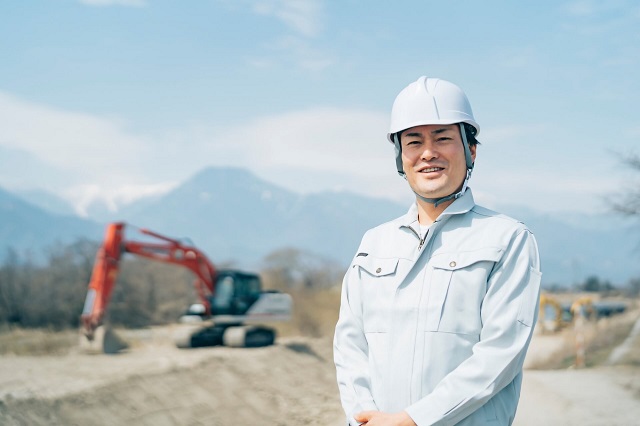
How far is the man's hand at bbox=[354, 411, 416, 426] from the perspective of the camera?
6.59 ft

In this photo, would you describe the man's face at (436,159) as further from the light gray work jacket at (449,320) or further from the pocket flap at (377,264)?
the pocket flap at (377,264)

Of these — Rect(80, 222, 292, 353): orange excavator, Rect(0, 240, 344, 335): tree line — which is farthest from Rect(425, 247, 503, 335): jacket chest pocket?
Rect(0, 240, 344, 335): tree line

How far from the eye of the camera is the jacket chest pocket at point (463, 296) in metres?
2.06

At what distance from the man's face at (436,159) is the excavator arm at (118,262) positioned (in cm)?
1130

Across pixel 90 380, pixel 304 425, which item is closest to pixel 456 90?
pixel 304 425

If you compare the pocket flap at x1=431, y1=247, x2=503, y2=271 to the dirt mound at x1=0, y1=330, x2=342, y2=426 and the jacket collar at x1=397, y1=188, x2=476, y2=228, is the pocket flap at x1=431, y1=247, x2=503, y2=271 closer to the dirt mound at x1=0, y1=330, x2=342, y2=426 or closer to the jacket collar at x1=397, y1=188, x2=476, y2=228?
the jacket collar at x1=397, y1=188, x2=476, y2=228

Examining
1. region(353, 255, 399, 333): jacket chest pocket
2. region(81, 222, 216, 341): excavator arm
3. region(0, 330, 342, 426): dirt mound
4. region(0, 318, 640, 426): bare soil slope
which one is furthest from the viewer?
region(81, 222, 216, 341): excavator arm

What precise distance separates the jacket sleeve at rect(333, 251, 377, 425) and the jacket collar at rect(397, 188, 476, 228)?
216mm

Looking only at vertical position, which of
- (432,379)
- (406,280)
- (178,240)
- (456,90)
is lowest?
(178,240)

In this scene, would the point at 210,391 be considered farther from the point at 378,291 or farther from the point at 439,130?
the point at 439,130

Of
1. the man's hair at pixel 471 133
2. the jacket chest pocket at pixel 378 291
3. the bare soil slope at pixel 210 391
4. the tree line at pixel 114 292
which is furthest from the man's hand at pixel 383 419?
the tree line at pixel 114 292

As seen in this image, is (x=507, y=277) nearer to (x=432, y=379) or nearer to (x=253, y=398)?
(x=432, y=379)

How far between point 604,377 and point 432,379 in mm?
9711

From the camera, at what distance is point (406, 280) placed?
2148mm
